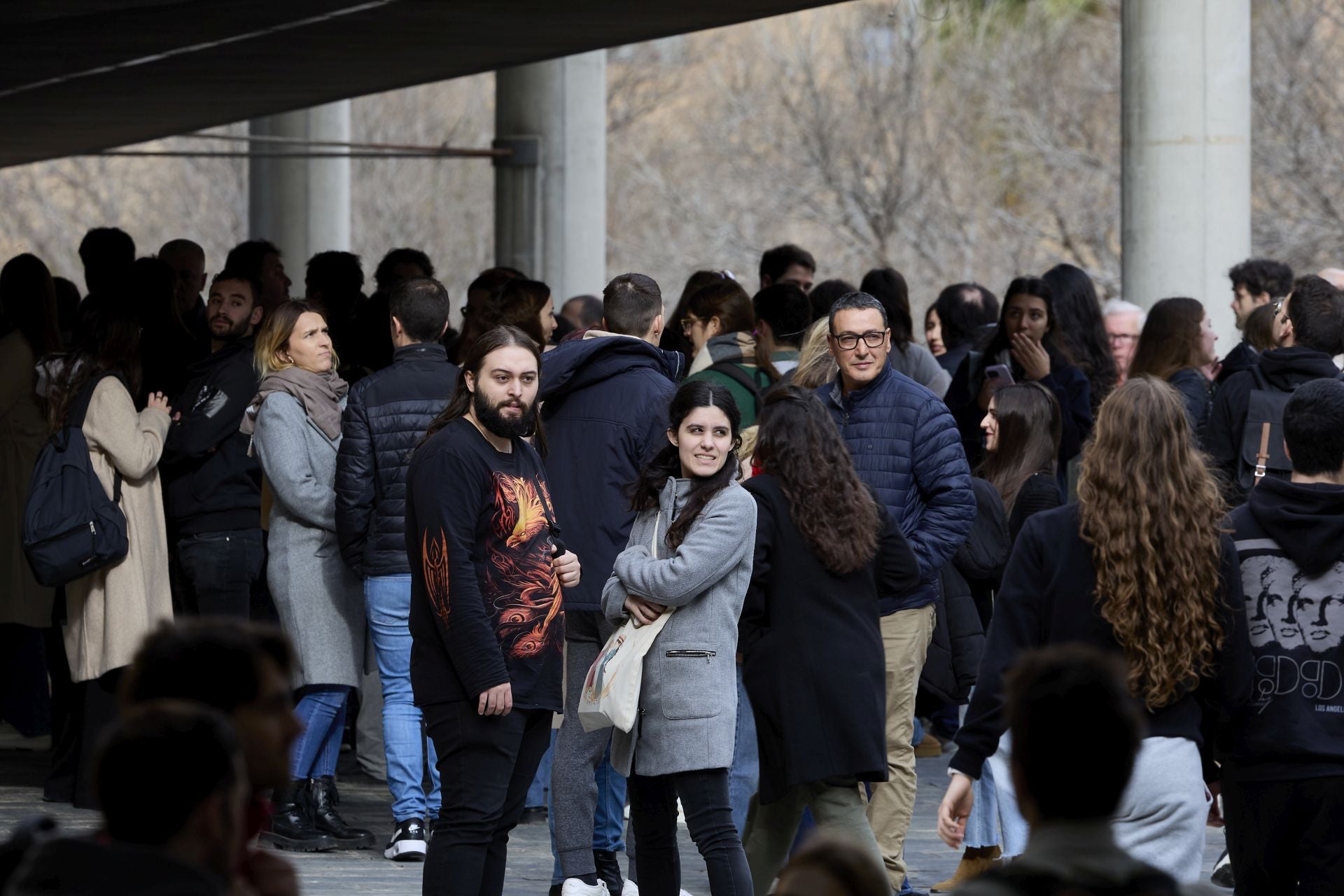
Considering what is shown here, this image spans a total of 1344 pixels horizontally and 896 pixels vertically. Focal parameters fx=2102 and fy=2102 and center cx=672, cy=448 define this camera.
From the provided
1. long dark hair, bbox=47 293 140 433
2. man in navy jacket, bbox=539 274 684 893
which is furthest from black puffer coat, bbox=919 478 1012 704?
long dark hair, bbox=47 293 140 433

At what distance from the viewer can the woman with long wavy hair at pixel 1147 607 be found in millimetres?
4973

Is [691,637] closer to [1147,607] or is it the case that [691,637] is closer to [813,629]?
[813,629]

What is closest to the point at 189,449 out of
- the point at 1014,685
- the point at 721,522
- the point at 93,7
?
the point at 93,7

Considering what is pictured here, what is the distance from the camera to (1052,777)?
125 inches

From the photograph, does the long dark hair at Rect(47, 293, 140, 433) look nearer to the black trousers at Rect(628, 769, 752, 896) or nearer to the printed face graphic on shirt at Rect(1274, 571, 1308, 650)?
the black trousers at Rect(628, 769, 752, 896)

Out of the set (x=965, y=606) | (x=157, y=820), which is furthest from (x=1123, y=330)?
(x=157, y=820)

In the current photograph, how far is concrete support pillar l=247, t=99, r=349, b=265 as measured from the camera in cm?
2022

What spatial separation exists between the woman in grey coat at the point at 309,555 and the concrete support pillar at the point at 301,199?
12.0 m

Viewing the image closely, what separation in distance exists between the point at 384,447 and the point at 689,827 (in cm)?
214

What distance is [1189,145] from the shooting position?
36.6ft

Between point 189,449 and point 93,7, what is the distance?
5.96ft

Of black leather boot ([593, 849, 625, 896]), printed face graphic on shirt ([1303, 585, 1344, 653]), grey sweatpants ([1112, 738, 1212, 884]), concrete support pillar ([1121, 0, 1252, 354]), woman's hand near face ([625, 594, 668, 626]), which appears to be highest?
concrete support pillar ([1121, 0, 1252, 354])

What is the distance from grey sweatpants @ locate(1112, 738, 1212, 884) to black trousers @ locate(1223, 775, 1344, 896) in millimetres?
247

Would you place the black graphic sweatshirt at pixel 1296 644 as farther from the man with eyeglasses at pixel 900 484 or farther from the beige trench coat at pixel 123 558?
the beige trench coat at pixel 123 558
